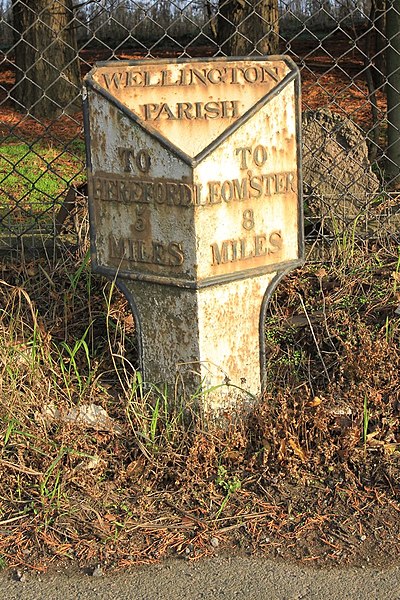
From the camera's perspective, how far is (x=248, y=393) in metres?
3.40

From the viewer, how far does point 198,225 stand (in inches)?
124

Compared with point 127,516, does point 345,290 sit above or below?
above

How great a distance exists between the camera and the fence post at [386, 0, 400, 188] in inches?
216

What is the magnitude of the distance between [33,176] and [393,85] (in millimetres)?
3450

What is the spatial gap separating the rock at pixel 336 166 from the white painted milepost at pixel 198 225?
1.47m

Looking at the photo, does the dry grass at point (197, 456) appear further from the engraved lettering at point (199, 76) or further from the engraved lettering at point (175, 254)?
the engraved lettering at point (199, 76)

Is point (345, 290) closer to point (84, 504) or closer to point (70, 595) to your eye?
point (84, 504)

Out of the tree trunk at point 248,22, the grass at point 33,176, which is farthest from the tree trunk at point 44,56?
the tree trunk at point 248,22

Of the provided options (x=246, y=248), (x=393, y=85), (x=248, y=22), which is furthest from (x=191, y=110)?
(x=248, y=22)

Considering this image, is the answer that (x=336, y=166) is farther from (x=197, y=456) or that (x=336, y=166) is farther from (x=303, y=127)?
(x=197, y=456)

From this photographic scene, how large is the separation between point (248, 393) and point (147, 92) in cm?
131

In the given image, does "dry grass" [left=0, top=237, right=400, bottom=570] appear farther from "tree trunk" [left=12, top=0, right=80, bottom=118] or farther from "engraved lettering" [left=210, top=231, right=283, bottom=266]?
"tree trunk" [left=12, top=0, right=80, bottom=118]

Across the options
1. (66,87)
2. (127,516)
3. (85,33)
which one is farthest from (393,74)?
(85,33)

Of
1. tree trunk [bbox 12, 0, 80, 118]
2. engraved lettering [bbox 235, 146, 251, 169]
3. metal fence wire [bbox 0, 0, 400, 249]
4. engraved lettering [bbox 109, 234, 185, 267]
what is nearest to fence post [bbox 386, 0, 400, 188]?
metal fence wire [bbox 0, 0, 400, 249]
